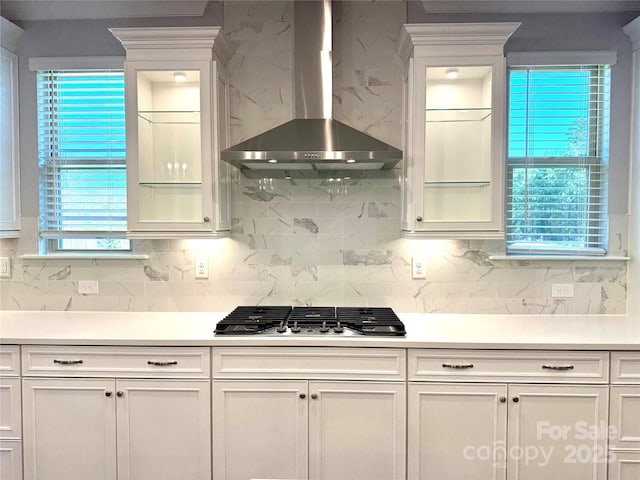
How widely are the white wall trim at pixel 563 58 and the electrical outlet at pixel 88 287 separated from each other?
9.46ft

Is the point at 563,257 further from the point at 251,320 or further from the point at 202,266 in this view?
the point at 202,266

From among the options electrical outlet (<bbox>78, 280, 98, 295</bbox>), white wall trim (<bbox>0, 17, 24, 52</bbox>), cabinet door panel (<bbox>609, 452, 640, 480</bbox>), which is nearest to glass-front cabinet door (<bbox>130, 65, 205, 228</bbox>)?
electrical outlet (<bbox>78, 280, 98, 295</bbox>)

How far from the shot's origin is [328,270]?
2.71m

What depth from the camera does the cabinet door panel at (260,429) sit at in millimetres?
2133

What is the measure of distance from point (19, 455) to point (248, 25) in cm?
266

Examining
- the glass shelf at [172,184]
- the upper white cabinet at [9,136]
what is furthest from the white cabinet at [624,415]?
the upper white cabinet at [9,136]

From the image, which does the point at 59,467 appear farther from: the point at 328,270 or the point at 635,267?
the point at 635,267

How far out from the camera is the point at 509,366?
6.84 ft

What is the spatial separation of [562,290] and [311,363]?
1635mm

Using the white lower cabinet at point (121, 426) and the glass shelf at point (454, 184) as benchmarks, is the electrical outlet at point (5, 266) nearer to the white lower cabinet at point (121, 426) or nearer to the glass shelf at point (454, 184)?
the white lower cabinet at point (121, 426)

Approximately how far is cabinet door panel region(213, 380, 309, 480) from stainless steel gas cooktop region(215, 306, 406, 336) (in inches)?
9.9

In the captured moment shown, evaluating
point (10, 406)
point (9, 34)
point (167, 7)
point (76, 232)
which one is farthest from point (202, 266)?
point (9, 34)

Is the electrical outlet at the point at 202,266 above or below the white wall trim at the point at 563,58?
below

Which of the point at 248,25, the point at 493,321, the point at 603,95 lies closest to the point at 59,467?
the point at 493,321
